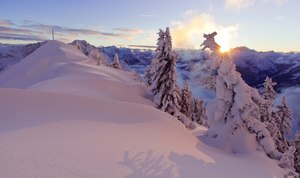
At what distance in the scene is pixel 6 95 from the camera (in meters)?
12.3

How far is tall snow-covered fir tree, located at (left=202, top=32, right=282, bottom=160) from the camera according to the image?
15930mm

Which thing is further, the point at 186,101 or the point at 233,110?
the point at 186,101

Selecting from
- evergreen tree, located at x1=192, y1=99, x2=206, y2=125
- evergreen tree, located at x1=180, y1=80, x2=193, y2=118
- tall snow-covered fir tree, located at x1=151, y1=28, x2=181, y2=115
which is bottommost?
evergreen tree, located at x1=192, y1=99, x2=206, y2=125

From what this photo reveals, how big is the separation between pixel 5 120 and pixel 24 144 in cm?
265

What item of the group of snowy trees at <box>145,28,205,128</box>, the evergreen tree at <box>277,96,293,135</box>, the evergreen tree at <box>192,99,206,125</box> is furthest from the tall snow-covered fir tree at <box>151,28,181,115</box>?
the evergreen tree at <box>192,99,206,125</box>

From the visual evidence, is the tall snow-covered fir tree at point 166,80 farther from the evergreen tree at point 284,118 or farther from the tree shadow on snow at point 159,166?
the tree shadow on snow at point 159,166

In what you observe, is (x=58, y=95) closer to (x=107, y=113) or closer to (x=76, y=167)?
(x=107, y=113)

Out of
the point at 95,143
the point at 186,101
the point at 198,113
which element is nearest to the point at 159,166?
the point at 95,143

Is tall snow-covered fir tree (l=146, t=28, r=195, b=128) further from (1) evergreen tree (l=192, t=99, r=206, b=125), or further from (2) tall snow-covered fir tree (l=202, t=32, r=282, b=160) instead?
(1) evergreen tree (l=192, t=99, r=206, b=125)

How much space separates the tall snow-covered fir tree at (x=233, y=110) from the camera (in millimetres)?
15930

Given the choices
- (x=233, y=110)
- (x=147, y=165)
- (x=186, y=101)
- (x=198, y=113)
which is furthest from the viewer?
(x=198, y=113)

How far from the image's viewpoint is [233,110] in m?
16.7

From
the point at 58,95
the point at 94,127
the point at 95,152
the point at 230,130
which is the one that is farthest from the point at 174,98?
the point at 95,152

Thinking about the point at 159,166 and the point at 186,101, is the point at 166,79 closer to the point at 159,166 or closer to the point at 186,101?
the point at 186,101
